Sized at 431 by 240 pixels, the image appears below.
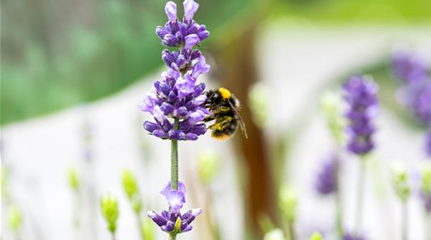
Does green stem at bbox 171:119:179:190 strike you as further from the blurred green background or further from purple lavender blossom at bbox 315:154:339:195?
purple lavender blossom at bbox 315:154:339:195

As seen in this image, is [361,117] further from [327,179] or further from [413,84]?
[413,84]

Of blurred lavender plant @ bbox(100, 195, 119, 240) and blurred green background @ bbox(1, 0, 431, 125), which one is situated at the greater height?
blurred green background @ bbox(1, 0, 431, 125)

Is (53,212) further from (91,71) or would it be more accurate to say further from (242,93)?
(91,71)

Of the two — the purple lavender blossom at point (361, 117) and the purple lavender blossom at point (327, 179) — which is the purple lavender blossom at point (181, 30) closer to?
the purple lavender blossom at point (361, 117)

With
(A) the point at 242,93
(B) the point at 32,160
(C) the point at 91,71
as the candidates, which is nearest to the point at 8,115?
(C) the point at 91,71

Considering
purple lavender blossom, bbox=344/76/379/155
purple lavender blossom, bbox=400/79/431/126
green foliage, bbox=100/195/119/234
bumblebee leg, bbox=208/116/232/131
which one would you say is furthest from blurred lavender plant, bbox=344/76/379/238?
purple lavender blossom, bbox=400/79/431/126

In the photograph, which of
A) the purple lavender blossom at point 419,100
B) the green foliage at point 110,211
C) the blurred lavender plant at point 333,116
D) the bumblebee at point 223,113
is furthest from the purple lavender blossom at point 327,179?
the green foliage at point 110,211

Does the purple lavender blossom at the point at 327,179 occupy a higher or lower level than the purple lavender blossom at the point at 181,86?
lower
